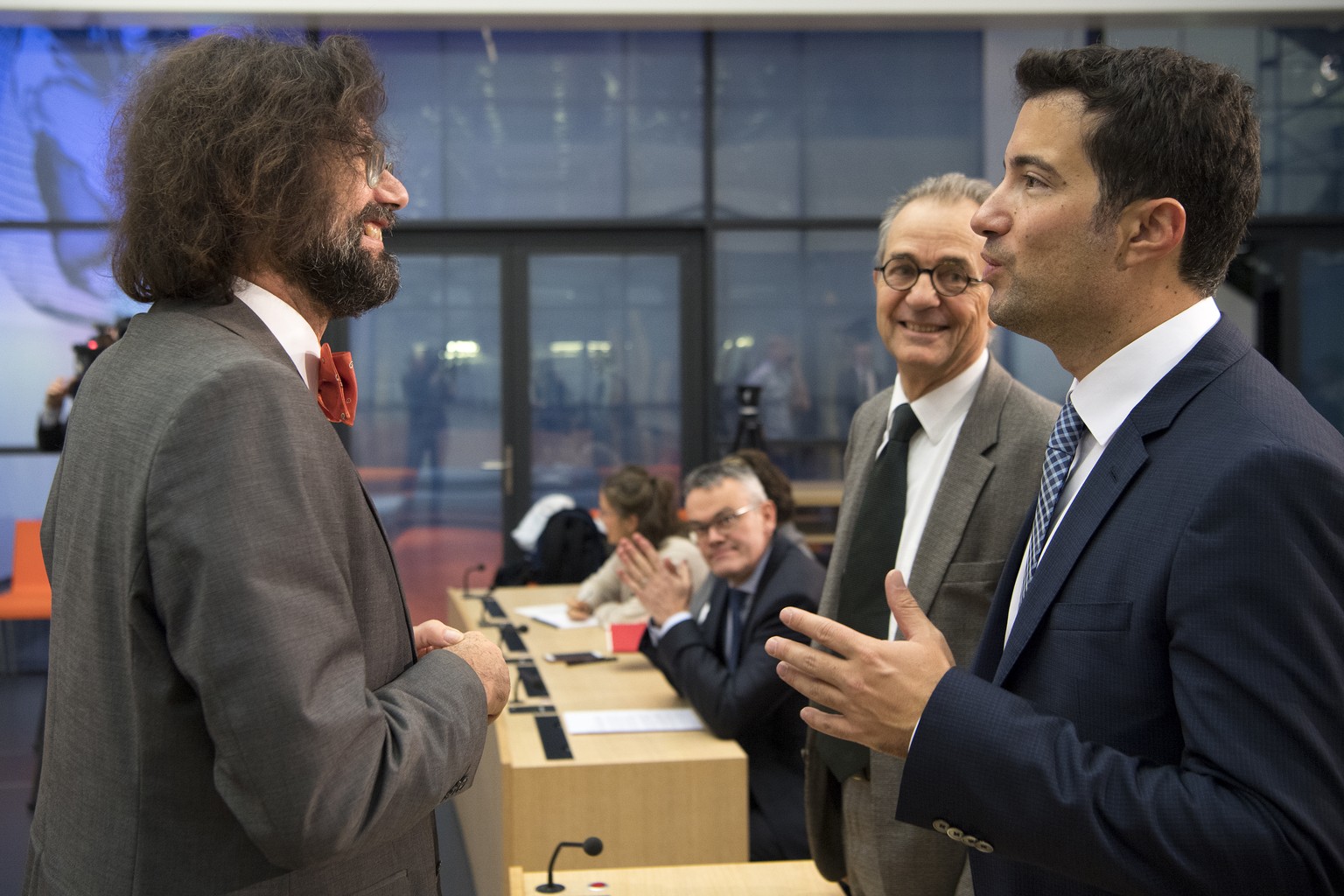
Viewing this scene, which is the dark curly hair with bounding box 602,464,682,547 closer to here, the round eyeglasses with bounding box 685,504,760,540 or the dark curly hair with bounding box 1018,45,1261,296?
the round eyeglasses with bounding box 685,504,760,540

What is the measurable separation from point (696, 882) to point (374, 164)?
1399mm

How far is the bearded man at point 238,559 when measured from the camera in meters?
1.00

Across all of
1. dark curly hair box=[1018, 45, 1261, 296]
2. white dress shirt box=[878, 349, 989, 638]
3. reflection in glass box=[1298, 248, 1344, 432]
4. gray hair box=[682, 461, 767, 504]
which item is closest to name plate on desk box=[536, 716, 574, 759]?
gray hair box=[682, 461, 767, 504]

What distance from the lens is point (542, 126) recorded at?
23.5 ft

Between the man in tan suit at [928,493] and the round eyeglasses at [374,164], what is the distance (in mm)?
926

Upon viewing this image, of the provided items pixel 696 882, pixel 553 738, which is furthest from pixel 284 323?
pixel 553 738

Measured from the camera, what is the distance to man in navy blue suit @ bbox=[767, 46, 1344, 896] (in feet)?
3.16

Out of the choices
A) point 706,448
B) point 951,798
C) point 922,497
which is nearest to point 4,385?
point 706,448

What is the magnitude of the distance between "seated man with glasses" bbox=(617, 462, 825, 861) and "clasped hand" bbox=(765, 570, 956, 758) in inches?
65.3

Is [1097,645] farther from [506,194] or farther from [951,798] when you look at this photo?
[506,194]

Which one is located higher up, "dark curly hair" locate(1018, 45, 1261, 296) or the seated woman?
"dark curly hair" locate(1018, 45, 1261, 296)

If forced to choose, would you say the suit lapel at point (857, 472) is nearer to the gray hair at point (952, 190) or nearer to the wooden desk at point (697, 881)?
the gray hair at point (952, 190)

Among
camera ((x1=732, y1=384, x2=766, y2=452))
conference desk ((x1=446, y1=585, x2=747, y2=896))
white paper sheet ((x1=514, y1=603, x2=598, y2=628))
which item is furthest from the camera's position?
camera ((x1=732, y1=384, x2=766, y2=452))

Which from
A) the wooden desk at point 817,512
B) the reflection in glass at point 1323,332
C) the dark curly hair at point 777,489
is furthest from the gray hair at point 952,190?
the reflection in glass at point 1323,332
